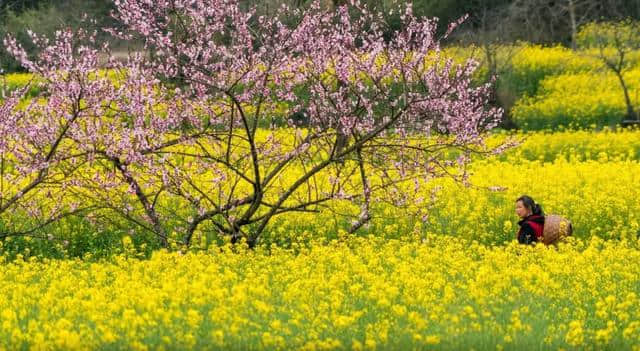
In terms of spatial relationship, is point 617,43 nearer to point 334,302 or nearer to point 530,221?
point 530,221

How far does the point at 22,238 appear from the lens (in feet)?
47.9

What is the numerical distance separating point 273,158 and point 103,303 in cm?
467

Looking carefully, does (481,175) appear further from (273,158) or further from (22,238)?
(22,238)

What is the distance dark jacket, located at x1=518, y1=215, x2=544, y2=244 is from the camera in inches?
523

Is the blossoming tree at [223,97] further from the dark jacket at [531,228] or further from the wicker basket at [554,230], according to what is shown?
the wicker basket at [554,230]

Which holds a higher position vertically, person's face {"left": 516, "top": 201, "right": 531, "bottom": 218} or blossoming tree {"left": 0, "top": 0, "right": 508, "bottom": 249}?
blossoming tree {"left": 0, "top": 0, "right": 508, "bottom": 249}

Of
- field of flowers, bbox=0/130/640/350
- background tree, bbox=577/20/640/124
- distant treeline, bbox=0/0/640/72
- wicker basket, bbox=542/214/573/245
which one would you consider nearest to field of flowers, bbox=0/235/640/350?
field of flowers, bbox=0/130/640/350

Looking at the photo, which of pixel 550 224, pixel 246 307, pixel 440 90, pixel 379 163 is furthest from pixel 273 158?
pixel 246 307

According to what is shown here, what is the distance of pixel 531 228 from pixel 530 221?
8 centimetres

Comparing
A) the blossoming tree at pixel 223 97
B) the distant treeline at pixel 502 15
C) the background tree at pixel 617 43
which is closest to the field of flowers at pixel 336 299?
the blossoming tree at pixel 223 97

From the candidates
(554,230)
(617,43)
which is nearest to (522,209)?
(554,230)

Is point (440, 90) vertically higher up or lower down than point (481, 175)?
higher up

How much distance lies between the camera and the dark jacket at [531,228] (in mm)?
13297

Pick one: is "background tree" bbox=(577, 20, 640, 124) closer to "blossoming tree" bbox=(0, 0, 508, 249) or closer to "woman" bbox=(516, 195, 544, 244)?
"woman" bbox=(516, 195, 544, 244)
